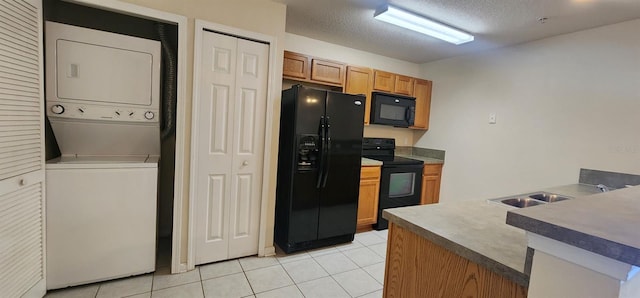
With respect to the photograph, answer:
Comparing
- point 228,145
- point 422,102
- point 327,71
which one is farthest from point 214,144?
point 422,102

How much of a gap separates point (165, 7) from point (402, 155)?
3.51m

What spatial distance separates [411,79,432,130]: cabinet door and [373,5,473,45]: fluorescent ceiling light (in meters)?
1.12

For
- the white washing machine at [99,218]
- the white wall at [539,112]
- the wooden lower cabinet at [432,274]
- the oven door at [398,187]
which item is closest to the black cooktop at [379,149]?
the oven door at [398,187]

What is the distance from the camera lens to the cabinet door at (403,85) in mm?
3802

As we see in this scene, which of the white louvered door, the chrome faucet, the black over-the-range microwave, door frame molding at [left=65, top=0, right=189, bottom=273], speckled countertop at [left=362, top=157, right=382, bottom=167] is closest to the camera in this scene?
the white louvered door

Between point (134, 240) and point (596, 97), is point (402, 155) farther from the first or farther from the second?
point (134, 240)

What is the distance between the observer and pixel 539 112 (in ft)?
9.57

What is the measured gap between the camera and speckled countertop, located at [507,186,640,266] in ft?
1.70

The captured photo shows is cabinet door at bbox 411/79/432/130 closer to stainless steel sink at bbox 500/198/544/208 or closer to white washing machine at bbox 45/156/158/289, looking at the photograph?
stainless steel sink at bbox 500/198/544/208

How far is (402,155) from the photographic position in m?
4.31

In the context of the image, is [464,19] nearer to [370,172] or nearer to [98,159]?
[370,172]

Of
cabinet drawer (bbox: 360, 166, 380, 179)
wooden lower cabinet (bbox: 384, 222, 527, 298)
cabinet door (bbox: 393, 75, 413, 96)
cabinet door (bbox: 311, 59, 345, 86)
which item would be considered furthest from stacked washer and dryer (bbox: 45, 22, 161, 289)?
cabinet door (bbox: 393, 75, 413, 96)

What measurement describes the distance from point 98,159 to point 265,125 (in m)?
1.29

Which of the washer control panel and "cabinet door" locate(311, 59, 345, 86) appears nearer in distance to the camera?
the washer control panel
